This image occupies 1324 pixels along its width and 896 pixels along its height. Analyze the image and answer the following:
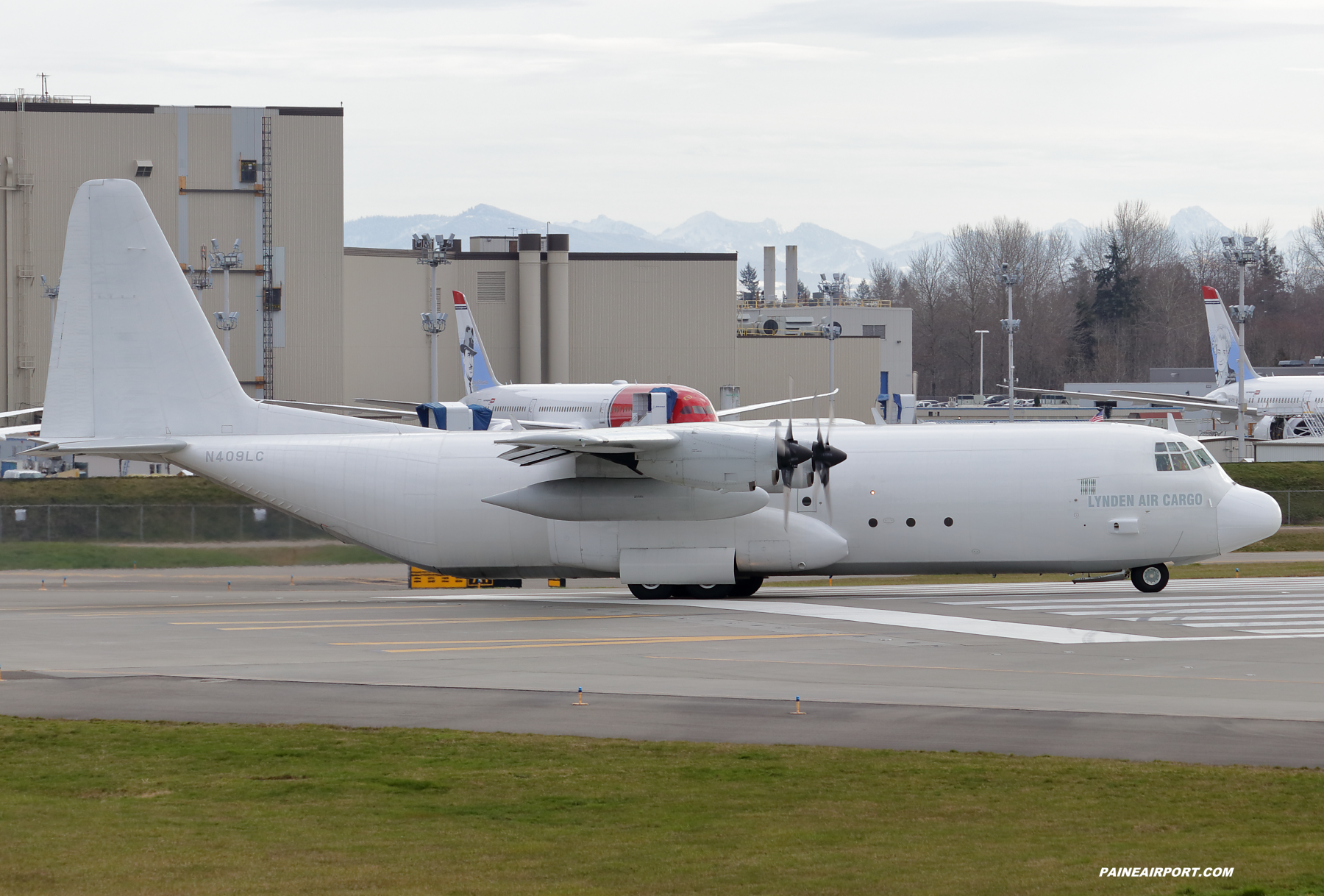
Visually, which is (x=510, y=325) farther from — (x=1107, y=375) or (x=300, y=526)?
(x=1107, y=375)

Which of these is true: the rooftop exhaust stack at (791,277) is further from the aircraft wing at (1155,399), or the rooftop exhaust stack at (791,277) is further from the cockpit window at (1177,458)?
the cockpit window at (1177,458)

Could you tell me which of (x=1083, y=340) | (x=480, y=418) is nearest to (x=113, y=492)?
(x=480, y=418)

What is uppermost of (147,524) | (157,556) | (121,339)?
(121,339)

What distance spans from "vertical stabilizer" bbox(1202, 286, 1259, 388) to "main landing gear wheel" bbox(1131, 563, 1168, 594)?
5359 centimetres

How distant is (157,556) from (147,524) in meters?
1.69

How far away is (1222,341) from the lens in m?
81.2

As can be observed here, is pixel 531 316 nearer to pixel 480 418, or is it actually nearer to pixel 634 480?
pixel 480 418

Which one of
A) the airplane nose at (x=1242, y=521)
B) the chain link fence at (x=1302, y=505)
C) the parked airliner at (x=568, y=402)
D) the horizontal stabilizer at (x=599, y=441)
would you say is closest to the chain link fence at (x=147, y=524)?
the horizontal stabilizer at (x=599, y=441)

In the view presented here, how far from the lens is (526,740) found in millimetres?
14125

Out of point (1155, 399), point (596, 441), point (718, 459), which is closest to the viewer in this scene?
point (596, 441)

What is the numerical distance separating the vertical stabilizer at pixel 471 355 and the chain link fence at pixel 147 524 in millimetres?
27157

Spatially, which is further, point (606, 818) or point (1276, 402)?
point (1276, 402)

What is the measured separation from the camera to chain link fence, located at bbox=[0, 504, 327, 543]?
37312 mm

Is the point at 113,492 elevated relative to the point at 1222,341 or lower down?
lower down
